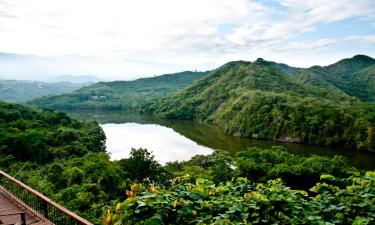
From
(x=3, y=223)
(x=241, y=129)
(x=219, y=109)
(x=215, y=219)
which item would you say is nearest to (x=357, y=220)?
(x=215, y=219)

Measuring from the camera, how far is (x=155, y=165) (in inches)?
1154

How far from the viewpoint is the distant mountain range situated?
214 ft

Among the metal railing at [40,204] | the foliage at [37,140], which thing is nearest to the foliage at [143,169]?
the foliage at [37,140]

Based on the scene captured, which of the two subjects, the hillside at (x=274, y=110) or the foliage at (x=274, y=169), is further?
the hillside at (x=274, y=110)

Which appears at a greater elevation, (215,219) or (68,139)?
(215,219)

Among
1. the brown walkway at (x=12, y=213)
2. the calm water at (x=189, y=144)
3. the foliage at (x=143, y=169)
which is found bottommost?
the calm water at (x=189, y=144)

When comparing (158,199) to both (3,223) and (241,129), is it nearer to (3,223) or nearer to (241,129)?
(3,223)

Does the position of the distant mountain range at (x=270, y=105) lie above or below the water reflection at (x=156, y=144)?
above

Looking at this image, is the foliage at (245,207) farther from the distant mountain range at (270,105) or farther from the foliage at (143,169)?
the distant mountain range at (270,105)

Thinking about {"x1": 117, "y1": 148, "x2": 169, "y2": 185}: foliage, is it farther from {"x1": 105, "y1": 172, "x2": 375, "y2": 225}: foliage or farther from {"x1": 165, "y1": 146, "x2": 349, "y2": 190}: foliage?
{"x1": 105, "y1": 172, "x2": 375, "y2": 225}: foliage

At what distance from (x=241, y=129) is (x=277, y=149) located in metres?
39.5

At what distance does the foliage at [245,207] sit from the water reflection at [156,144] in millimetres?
41521

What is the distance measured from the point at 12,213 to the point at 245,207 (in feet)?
22.1

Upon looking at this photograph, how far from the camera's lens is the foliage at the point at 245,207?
4.36 metres
